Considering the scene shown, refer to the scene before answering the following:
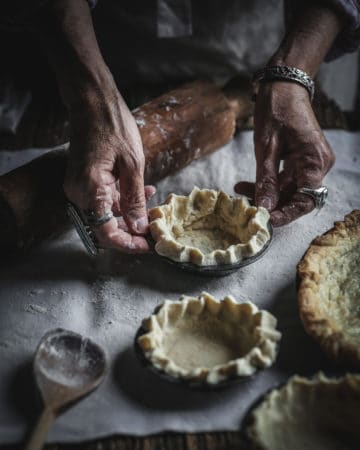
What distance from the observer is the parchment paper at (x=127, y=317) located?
1.67 m

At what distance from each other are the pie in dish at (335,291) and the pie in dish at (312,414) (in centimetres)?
16

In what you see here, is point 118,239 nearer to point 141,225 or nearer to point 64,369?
point 141,225

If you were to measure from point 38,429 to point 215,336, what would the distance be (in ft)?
2.16

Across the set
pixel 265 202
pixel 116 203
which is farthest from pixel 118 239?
pixel 265 202

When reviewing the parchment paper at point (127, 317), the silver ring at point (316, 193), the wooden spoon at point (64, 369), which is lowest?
the parchment paper at point (127, 317)

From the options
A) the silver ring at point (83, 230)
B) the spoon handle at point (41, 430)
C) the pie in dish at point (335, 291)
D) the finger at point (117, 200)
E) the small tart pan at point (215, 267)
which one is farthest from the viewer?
the finger at point (117, 200)

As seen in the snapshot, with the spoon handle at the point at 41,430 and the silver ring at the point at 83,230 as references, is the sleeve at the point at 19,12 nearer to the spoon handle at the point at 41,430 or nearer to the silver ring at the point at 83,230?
the silver ring at the point at 83,230

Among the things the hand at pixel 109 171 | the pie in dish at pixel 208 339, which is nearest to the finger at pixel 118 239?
the hand at pixel 109 171

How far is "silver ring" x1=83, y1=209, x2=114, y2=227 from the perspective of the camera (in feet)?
6.88

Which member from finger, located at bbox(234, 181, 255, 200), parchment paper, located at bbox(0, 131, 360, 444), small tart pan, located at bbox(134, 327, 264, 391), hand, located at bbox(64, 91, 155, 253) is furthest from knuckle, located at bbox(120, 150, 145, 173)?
small tart pan, located at bbox(134, 327, 264, 391)

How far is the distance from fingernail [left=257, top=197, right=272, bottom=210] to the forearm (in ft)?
2.41

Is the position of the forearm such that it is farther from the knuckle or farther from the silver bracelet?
the knuckle

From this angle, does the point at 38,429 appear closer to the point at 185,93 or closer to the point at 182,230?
the point at 182,230

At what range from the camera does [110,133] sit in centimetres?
222
